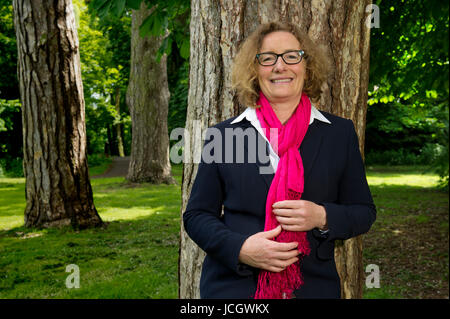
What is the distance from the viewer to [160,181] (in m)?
14.5

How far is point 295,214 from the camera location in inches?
66.6

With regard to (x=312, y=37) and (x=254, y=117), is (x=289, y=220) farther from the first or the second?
(x=312, y=37)

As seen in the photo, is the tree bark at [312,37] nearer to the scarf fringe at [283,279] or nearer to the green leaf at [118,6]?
the scarf fringe at [283,279]

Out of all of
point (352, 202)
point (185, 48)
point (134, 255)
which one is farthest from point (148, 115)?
point (352, 202)

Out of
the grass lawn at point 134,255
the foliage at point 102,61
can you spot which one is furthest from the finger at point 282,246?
the foliage at point 102,61

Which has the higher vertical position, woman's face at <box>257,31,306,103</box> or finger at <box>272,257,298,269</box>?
woman's face at <box>257,31,306,103</box>

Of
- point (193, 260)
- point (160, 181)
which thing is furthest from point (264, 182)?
point (160, 181)

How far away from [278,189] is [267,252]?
0.83ft

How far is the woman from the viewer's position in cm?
172

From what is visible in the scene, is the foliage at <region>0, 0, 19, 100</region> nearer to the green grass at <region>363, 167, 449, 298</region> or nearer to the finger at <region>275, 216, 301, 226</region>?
the green grass at <region>363, 167, 449, 298</region>

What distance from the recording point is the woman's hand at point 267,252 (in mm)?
1679

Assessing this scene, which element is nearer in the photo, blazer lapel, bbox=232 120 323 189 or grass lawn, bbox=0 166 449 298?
blazer lapel, bbox=232 120 323 189

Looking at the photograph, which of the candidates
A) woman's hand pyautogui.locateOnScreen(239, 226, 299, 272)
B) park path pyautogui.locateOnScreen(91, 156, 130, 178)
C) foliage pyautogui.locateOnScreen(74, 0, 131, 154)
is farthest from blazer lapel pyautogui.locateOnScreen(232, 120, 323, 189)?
park path pyautogui.locateOnScreen(91, 156, 130, 178)
